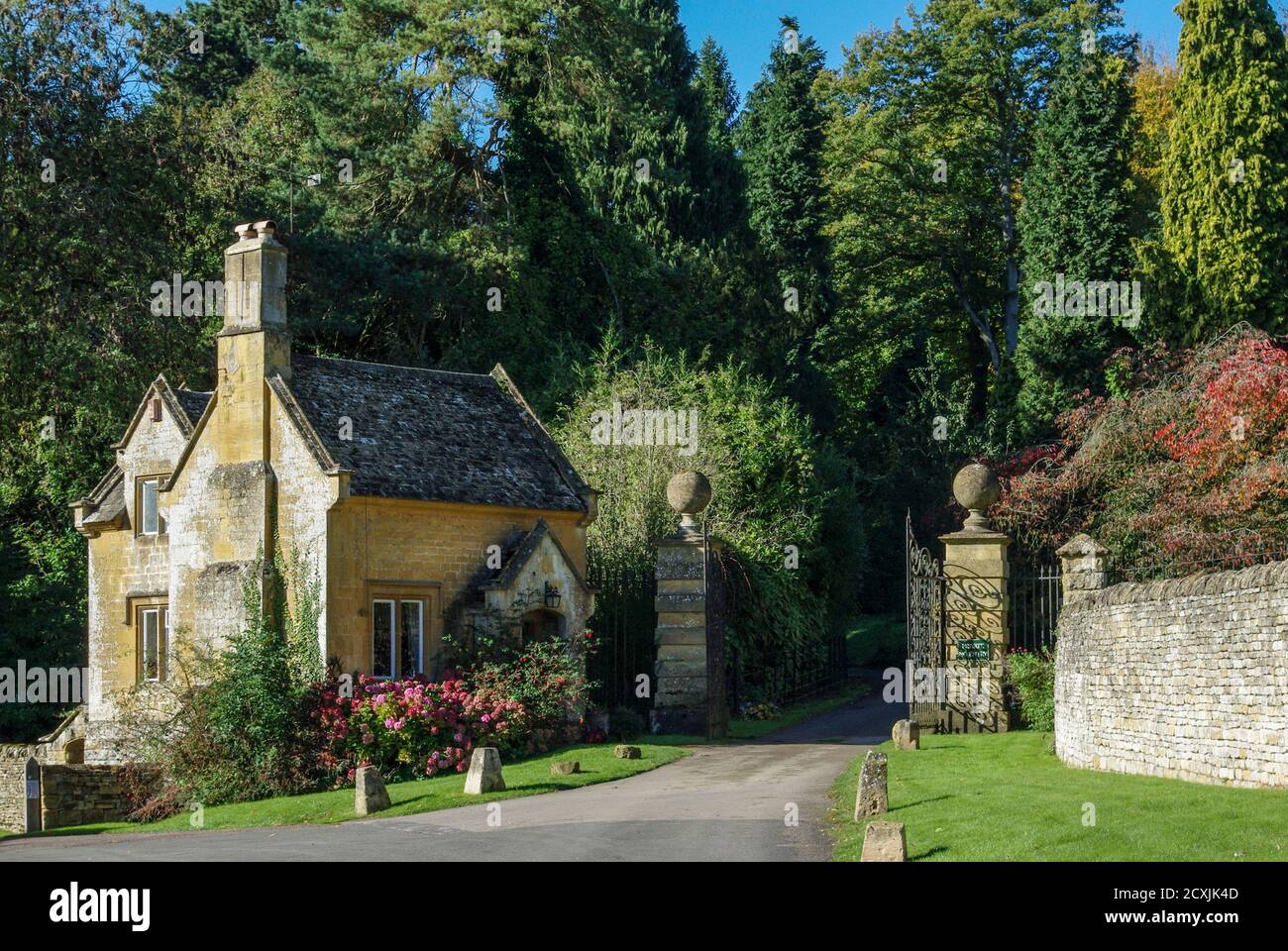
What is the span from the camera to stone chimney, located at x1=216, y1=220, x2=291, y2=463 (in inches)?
1069

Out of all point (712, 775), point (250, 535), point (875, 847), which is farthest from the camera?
point (250, 535)

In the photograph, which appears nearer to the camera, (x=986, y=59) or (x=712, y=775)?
(x=712, y=775)

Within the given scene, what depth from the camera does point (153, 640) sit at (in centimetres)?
3011

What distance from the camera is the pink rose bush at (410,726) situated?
2433 cm

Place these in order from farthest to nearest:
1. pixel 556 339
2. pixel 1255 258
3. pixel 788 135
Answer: pixel 788 135 → pixel 556 339 → pixel 1255 258

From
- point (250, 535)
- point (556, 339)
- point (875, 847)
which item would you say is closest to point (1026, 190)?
point (556, 339)

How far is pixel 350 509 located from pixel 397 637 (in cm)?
222

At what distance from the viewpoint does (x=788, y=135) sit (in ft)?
163

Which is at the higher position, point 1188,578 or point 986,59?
point 986,59

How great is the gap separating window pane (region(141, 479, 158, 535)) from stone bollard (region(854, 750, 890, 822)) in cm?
1806

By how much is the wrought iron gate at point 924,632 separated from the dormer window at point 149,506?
46.6 ft

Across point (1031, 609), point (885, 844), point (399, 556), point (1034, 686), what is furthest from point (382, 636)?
point (885, 844)

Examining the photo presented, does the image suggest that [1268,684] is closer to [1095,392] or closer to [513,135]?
[1095,392]
